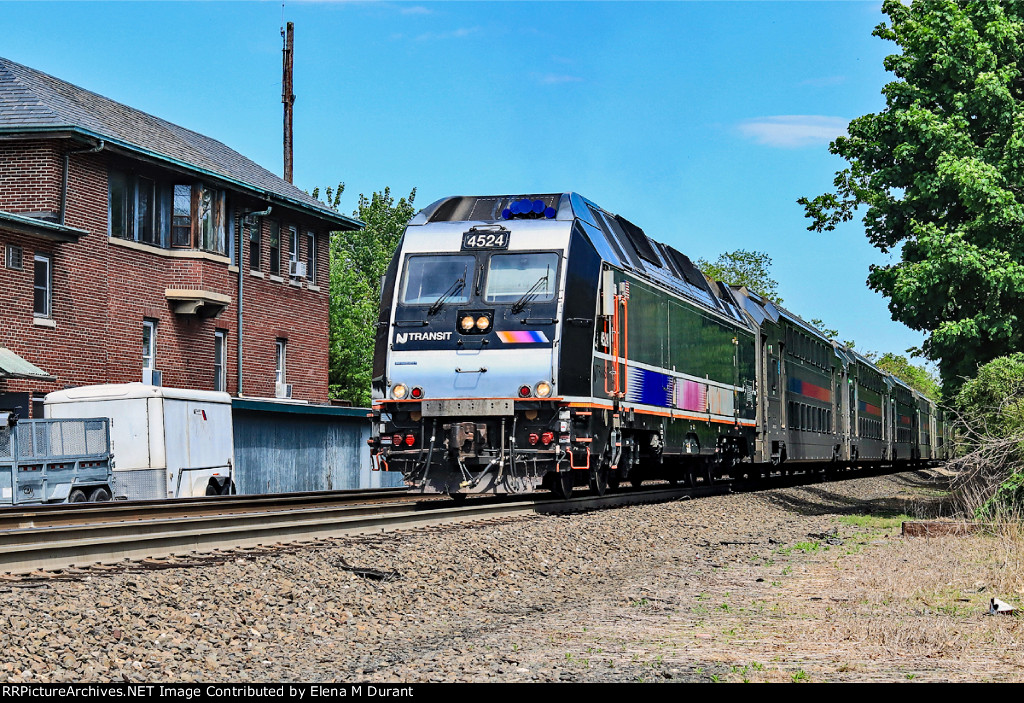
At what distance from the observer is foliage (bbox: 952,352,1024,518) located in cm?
Result: 1634

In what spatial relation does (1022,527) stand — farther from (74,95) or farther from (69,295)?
(74,95)

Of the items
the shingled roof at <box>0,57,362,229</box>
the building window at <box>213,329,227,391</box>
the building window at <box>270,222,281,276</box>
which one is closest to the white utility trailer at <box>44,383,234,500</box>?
the shingled roof at <box>0,57,362,229</box>

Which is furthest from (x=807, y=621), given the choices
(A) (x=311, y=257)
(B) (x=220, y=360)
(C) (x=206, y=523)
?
(A) (x=311, y=257)

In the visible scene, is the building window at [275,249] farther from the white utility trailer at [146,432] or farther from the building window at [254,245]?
the white utility trailer at [146,432]

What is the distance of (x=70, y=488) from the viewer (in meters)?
20.5

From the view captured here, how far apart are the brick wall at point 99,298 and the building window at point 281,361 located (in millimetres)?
1409

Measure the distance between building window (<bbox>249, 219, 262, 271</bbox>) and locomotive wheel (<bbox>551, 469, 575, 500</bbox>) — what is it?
18.7 m

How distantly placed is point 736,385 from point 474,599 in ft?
50.1

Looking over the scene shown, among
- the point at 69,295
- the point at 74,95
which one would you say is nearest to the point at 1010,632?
the point at 69,295

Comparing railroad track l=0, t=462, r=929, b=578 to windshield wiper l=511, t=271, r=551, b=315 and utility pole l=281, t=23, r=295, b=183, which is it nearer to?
windshield wiper l=511, t=271, r=551, b=315

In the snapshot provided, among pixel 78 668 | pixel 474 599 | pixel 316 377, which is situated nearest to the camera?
pixel 78 668

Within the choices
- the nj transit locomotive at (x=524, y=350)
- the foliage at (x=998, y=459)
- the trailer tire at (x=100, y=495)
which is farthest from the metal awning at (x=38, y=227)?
the foliage at (x=998, y=459)

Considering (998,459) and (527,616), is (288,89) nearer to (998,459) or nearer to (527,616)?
(998,459)

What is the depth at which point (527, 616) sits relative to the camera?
30.2 feet
